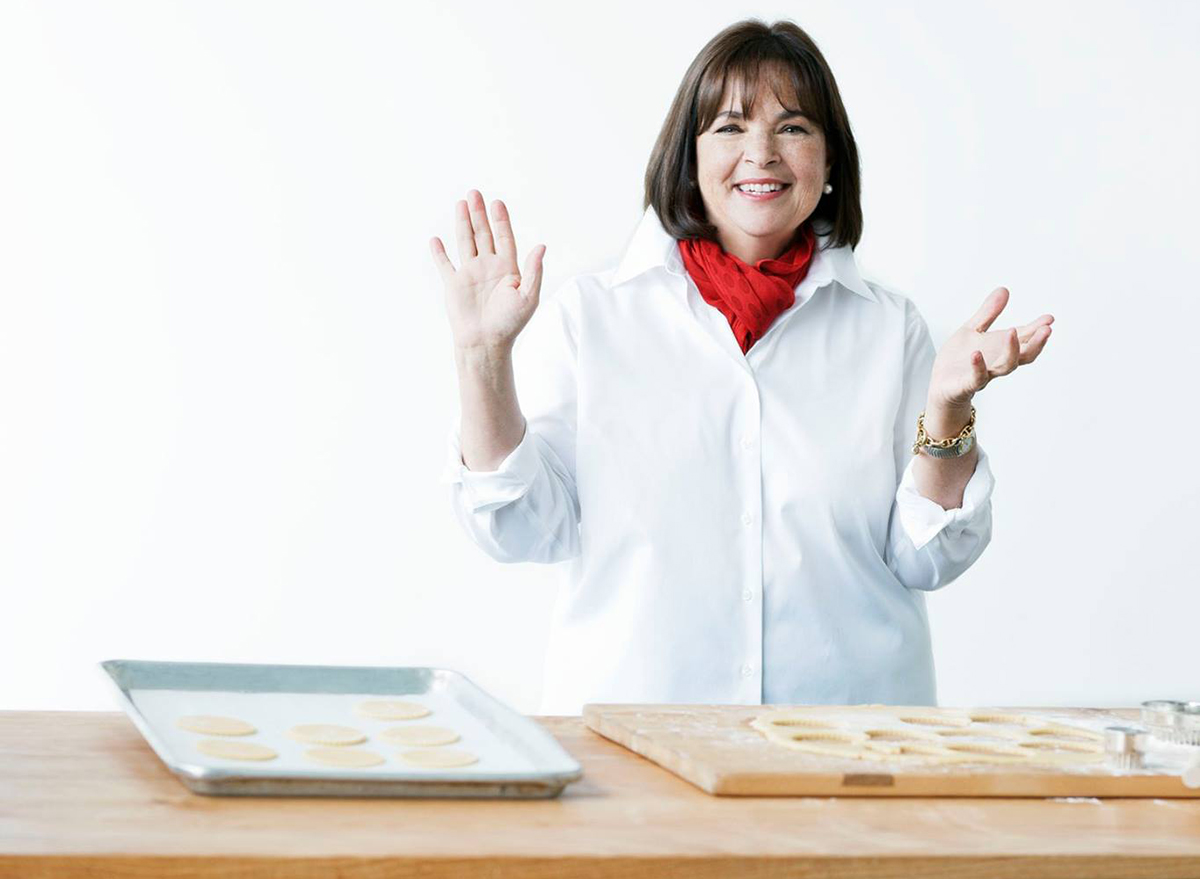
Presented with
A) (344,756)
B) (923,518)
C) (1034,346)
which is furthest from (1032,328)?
(344,756)

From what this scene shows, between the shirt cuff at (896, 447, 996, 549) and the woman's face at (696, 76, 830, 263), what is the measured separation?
16.1 inches

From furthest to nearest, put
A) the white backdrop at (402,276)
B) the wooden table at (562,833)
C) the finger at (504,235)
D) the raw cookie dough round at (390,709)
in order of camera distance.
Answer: the white backdrop at (402,276), the finger at (504,235), the raw cookie dough round at (390,709), the wooden table at (562,833)

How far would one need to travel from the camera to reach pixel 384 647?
3770 millimetres

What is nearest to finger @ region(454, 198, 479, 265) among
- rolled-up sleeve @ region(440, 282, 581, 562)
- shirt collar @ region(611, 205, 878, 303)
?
rolled-up sleeve @ region(440, 282, 581, 562)

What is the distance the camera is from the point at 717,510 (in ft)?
6.55

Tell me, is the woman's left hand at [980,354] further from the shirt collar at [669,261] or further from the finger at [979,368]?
the shirt collar at [669,261]

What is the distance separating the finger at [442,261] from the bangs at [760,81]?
0.46 m

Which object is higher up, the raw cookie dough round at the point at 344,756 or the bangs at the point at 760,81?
the bangs at the point at 760,81

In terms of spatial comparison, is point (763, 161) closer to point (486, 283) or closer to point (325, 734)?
point (486, 283)

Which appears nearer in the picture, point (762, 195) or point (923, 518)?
point (923, 518)

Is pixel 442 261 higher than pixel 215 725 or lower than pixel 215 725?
higher

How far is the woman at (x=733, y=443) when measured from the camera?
6.42 ft

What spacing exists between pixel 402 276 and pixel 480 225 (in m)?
1.94

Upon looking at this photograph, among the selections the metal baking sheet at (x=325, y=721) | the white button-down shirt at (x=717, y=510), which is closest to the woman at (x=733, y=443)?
the white button-down shirt at (x=717, y=510)
